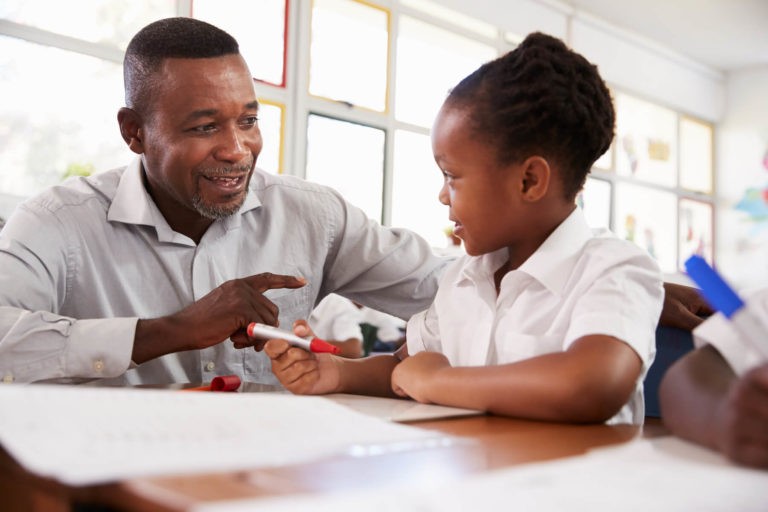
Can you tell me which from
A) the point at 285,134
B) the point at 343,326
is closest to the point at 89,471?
the point at 343,326

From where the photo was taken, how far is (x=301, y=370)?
1.03 m

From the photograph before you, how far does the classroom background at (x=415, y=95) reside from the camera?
348 centimetres

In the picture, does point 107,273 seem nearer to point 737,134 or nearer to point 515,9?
point 515,9

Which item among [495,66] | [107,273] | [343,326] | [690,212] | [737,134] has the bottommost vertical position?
[343,326]

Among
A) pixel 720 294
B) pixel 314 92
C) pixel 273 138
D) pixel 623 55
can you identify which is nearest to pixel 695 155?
pixel 623 55

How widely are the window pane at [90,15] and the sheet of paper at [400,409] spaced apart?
3.19 m

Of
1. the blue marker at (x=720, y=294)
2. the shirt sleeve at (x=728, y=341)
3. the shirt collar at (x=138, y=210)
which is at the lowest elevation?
the shirt sleeve at (x=728, y=341)

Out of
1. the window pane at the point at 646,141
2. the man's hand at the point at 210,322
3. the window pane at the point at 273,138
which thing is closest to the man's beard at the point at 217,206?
the man's hand at the point at 210,322

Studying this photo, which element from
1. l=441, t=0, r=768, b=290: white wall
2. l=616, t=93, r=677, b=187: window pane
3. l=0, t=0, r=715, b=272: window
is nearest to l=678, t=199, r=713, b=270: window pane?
l=441, t=0, r=768, b=290: white wall

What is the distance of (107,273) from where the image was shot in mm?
1498

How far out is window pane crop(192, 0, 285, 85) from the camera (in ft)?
13.7

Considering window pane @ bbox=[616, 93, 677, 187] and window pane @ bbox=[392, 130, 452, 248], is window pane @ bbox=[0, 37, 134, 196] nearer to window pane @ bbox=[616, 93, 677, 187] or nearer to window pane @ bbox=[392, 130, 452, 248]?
window pane @ bbox=[392, 130, 452, 248]

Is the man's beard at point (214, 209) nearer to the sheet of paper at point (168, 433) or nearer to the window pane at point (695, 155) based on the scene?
the sheet of paper at point (168, 433)

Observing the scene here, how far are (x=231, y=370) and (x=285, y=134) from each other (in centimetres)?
318
